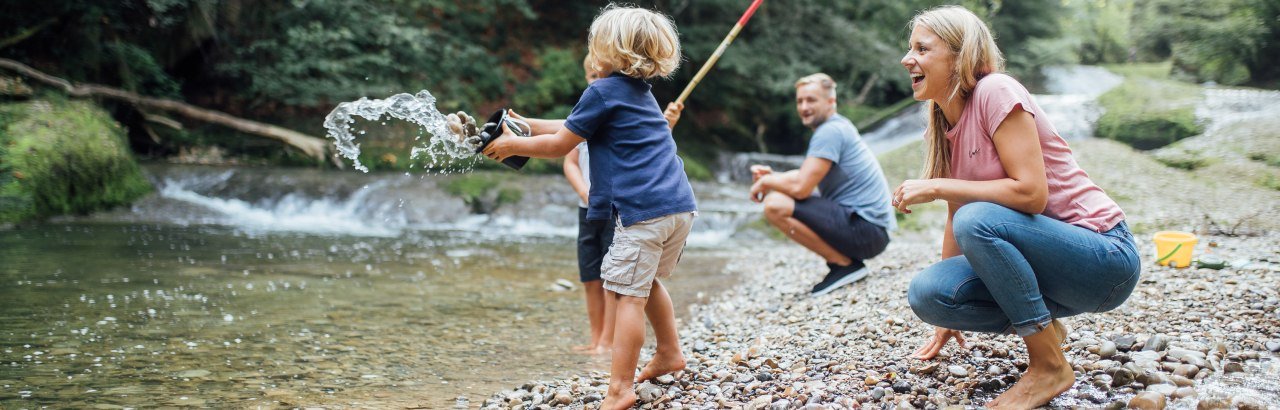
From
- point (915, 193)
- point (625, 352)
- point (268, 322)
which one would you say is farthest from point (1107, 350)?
point (268, 322)

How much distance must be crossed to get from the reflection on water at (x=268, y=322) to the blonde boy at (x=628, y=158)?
894mm

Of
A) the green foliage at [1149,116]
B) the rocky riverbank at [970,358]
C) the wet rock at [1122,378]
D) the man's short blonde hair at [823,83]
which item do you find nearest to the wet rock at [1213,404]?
the rocky riverbank at [970,358]

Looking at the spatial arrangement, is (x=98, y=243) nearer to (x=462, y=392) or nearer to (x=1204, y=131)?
(x=462, y=392)

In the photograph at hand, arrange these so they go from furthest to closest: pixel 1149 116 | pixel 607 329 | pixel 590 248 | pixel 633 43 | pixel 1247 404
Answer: pixel 1149 116, pixel 590 248, pixel 607 329, pixel 633 43, pixel 1247 404

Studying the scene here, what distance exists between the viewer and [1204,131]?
472 inches

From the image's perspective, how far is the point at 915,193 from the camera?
2387 mm

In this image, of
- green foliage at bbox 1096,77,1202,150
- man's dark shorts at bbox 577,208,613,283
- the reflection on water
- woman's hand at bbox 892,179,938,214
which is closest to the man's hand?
the reflection on water

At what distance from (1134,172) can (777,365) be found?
332 inches

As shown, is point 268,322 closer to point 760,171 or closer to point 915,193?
point 760,171

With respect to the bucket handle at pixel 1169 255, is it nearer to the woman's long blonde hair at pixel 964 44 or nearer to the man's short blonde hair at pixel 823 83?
the man's short blonde hair at pixel 823 83

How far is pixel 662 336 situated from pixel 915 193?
1200 mm

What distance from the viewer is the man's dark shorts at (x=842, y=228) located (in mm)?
5086

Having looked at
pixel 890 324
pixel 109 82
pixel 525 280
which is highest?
pixel 109 82


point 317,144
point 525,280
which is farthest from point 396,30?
point 525,280
